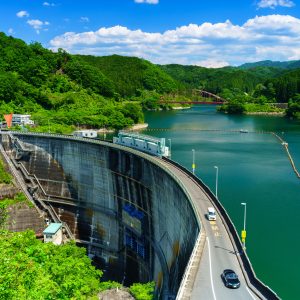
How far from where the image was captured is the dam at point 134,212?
19.8 metres

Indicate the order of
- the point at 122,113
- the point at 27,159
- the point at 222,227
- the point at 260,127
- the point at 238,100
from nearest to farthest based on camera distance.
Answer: the point at 222,227, the point at 27,159, the point at 122,113, the point at 260,127, the point at 238,100

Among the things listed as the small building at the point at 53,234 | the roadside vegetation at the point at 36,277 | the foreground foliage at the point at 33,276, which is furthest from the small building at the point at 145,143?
the foreground foliage at the point at 33,276

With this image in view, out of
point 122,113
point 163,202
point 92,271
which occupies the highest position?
point 122,113

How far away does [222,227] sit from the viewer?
76.1 feet

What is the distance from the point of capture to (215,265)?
18.8m

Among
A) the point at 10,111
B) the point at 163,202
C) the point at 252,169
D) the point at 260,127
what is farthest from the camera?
the point at 260,127

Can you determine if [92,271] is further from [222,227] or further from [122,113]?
[122,113]

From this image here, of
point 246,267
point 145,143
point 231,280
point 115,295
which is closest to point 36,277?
Answer: point 231,280

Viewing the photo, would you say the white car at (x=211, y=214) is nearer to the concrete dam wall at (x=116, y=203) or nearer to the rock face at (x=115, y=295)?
the concrete dam wall at (x=116, y=203)

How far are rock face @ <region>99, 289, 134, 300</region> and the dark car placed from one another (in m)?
6.35

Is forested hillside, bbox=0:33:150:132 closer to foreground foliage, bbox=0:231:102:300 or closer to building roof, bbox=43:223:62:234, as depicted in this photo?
building roof, bbox=43:223:62:234

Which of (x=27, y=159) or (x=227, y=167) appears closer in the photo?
(x=27, y=159)

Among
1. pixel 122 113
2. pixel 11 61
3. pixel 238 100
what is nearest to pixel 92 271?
pixel 122 113

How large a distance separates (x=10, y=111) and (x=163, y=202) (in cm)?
5240
